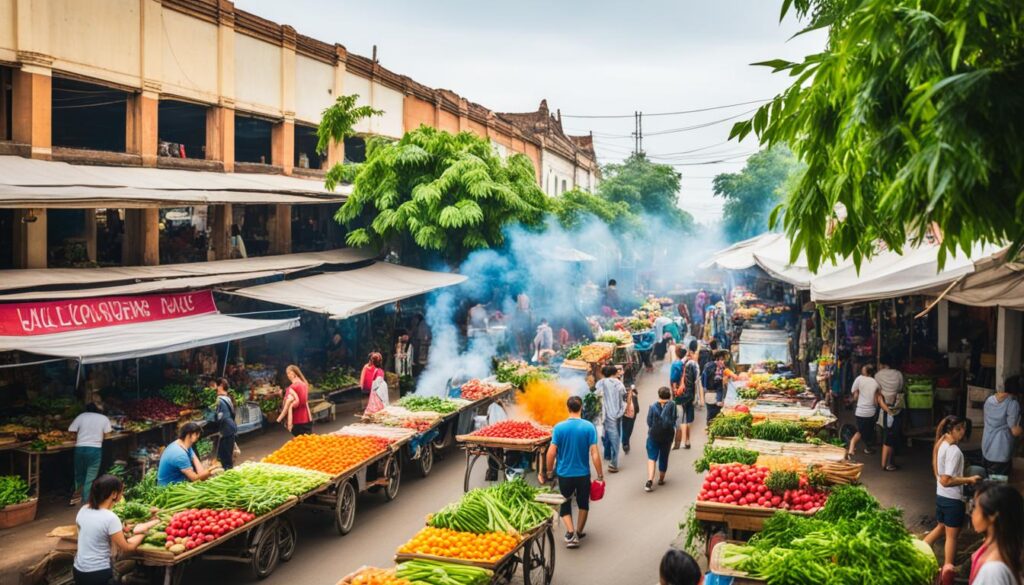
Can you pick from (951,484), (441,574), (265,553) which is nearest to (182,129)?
(265,553)

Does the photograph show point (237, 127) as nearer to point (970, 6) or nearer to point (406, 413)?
point (406, 413)

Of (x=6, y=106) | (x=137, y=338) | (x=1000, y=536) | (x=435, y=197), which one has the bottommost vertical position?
(x=1000, y=536)

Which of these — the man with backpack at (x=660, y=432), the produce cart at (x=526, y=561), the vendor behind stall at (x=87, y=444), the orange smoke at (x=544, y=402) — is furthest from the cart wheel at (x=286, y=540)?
the orange smoke at (x=544, y=402)

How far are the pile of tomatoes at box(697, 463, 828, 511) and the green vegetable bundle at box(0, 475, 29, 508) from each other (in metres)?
8.84

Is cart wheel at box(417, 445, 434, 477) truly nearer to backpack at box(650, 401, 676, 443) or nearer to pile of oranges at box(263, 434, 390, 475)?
pile of oranges at box(263, 434, 390, 475)

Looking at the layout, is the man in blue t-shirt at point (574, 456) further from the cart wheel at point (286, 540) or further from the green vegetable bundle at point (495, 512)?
the cart wheel at point (286, 540)

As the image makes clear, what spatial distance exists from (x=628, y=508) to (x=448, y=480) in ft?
10.8

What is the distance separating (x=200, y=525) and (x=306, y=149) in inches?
692

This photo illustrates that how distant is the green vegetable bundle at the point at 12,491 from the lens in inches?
439

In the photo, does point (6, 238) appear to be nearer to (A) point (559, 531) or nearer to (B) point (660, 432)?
(A) point (559, 531)

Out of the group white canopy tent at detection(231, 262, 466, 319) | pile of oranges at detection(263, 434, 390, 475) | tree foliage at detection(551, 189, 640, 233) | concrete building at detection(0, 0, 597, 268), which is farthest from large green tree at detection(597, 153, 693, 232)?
Result: pile of oranges at detection(263, 434, 390, 475)

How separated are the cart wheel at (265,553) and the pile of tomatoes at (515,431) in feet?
12.4

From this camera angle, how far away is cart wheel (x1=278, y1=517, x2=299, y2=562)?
10048mm

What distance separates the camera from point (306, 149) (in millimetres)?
24641
